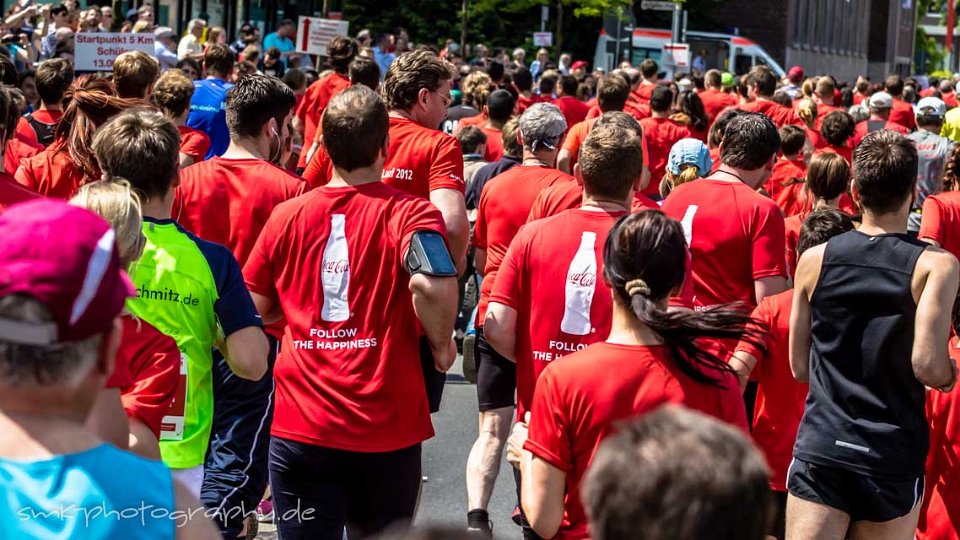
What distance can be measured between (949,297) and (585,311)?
1136 mm

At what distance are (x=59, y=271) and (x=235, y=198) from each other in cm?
350

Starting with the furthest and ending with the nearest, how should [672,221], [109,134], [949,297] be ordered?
[949,297] < [109,134] < [672,221]

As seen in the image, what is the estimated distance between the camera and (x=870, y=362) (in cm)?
464

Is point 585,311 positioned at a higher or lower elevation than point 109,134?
lower

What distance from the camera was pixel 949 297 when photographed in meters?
4.53

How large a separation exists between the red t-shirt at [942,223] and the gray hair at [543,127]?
188cm

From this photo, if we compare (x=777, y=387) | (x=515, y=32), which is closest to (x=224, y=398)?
(x=777, y=387)

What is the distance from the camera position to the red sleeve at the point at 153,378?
12.7 ft

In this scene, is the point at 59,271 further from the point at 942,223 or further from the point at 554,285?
the point at 942,223

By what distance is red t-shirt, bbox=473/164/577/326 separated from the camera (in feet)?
24.3

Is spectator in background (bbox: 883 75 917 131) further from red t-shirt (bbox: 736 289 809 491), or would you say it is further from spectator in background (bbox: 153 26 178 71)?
red t-shirt (bbox: 736 289 809 491)

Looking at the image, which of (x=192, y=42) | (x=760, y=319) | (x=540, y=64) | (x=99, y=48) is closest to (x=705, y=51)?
(x=540, y=64)

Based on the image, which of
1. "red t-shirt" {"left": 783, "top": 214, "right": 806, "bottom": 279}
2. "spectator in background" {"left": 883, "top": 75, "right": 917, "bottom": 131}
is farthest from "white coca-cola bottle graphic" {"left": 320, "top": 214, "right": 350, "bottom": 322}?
"spectator in background" {"left": 883, "top": 75, "right": 917, "bottom": 131}

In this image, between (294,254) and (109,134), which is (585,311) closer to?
(294,254)
